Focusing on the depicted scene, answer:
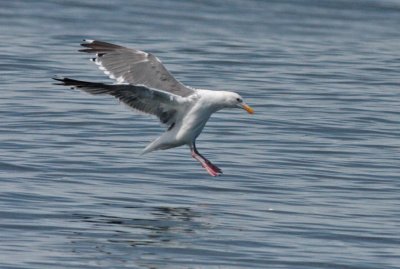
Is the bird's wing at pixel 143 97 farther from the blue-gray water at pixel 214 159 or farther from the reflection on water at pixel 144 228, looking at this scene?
the reflection on water at pixel 144 228

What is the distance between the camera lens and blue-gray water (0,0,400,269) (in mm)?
10180

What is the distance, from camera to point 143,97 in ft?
39.2

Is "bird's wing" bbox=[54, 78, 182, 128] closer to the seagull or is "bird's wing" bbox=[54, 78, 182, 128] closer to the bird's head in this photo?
the seagull

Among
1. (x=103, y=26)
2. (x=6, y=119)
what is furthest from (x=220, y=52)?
(x=6, y=119)

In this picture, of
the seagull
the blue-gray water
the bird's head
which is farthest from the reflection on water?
the bird's head

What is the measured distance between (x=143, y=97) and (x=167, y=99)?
0.79 ft

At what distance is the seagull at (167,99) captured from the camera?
11891mm

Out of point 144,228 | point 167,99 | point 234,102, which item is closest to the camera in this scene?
point 144,228

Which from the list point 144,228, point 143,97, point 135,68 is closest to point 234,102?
point 143,97

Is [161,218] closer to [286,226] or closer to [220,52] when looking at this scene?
[286,226]

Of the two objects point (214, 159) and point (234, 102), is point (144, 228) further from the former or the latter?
point (214, 159)

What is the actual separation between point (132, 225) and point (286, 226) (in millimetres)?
1262

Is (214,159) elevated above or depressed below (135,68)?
below

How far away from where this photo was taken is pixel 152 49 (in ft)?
75.7
